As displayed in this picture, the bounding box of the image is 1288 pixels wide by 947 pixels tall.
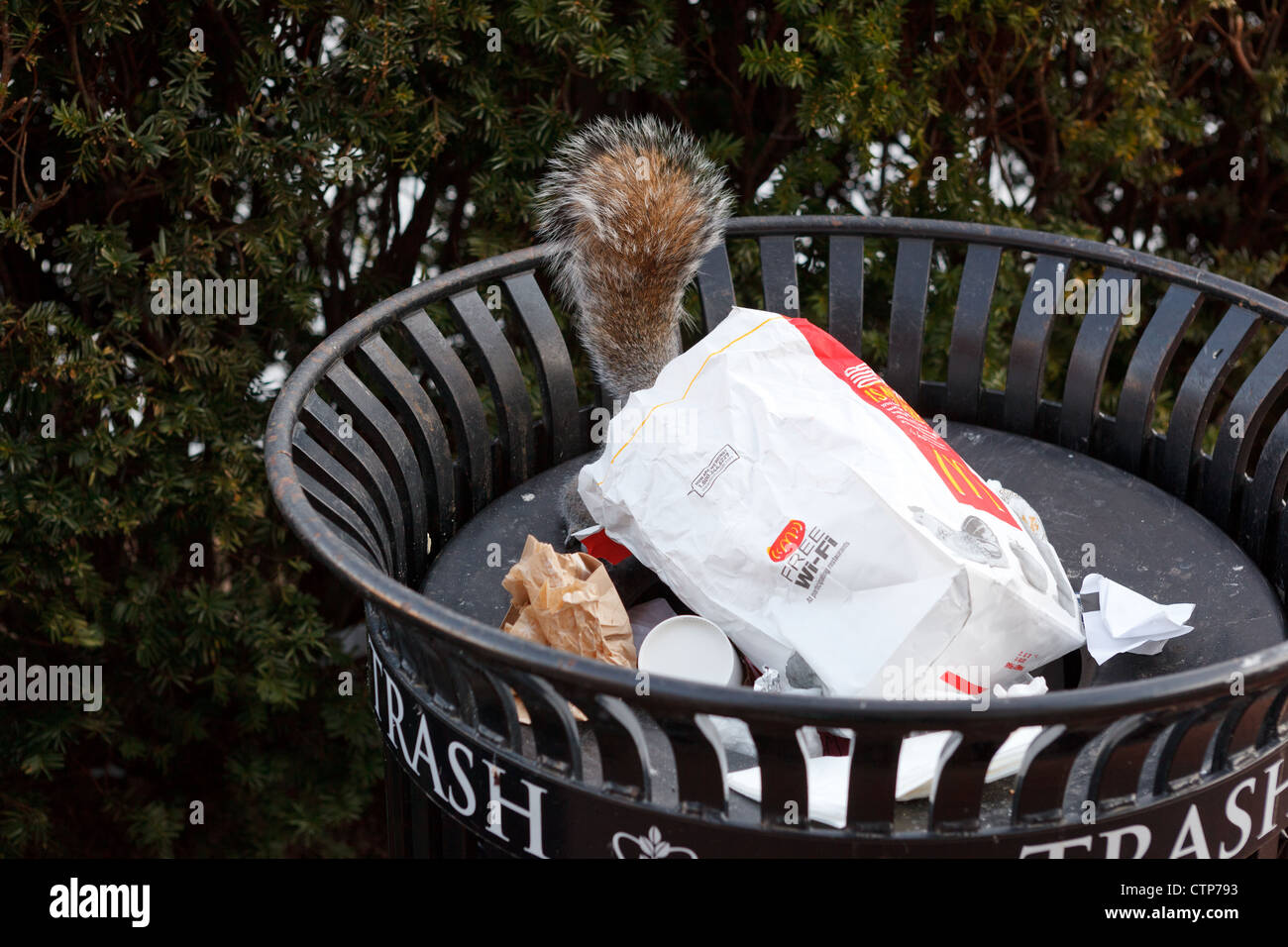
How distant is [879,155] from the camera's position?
3.25 m

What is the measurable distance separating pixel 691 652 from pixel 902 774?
36 centimetres

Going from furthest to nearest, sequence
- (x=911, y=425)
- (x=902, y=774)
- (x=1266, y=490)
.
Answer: (x=1266, y=490)
(x=911, y=425)
(x=902, y=774)

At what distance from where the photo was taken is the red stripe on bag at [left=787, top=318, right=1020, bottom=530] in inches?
72.8

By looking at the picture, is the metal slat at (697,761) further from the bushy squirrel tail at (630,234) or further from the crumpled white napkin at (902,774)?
the bushy squirrel tail at (630,234)

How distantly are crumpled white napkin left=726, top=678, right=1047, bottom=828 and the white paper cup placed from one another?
0.58ft

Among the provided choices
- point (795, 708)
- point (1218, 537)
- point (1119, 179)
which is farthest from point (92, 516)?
point (1119, 179)

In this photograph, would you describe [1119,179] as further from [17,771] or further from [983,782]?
[17,771]

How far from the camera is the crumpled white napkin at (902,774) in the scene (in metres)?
1.57

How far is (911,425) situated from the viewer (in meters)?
1.97

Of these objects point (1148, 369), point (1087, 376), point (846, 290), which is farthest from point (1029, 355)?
point (846, 290)

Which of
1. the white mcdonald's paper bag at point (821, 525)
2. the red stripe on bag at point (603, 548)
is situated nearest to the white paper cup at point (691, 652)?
the white mcdonald's paper bag at point (821, 525)

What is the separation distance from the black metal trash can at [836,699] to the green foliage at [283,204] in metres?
0.32

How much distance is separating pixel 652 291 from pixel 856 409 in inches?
19.6

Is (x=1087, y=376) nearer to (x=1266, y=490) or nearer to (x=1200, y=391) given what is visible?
(x=1200, y=391)
